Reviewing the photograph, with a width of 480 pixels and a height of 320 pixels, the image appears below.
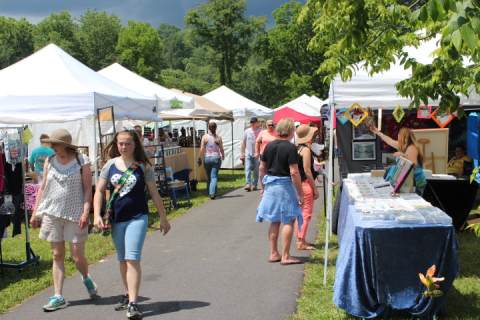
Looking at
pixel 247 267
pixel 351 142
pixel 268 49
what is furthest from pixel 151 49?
pixel 247 267

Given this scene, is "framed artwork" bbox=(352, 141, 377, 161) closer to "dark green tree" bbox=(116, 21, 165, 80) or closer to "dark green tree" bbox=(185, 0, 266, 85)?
"dark green tree" bbox=(185, 0, 266, 85)

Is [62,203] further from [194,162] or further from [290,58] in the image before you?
[290,58]

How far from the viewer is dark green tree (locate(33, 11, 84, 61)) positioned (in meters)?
76.3

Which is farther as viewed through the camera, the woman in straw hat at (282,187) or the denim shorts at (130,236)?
the woman in straw hat at (282,187)

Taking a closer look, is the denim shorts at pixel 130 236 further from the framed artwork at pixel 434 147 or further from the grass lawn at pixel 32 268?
the framed artwork at pixel 434 147

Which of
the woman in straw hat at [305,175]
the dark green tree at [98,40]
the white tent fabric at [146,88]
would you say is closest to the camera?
the woman in straw hat at [305,175]

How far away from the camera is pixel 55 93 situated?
9969mm

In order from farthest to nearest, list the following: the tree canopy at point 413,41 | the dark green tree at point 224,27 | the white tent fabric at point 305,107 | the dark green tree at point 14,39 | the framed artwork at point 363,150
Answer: the dark green tree at point 14,39 < the dark green tree at point 224,27 < the white tent fabric at point 305,107 < the framed artwork at point 363,150 < the tree canopy at point 413,41

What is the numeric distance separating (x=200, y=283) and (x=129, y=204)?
66.1 inches

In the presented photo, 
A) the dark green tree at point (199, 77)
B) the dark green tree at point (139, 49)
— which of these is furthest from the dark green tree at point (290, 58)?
the dark green tree at point (139, 49)

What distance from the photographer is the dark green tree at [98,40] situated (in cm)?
7588

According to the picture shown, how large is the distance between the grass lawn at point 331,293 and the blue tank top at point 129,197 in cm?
171

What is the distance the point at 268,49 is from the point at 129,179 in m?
51.4

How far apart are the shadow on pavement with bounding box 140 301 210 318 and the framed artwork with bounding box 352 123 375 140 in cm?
700
